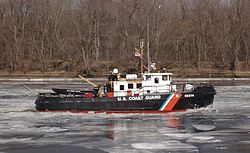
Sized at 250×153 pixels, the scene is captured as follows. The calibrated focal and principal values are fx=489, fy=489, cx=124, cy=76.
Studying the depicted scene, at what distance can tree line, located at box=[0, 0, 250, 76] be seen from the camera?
7438 cm

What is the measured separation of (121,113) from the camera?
26344 millimetres

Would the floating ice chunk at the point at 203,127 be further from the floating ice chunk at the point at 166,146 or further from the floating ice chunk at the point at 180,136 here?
the floating ice chunk at the point at 166,146

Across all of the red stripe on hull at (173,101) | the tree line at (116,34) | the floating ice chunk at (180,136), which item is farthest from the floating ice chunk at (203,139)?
the tree line at (116,34)

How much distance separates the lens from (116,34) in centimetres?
7569

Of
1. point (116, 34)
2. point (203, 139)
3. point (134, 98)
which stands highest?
point (116, 34)

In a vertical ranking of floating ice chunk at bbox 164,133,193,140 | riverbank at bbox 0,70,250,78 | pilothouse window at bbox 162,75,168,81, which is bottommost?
floating ice chunk at bbox 164,133,193,140

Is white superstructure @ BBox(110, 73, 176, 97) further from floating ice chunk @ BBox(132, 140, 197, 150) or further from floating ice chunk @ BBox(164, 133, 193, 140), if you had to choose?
floating ice chunk @ BBox(132, 140, 197, 150)

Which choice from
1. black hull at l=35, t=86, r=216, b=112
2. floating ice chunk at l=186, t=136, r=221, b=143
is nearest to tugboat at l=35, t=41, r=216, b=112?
black hull at l=35, t=86, r=216, b=112

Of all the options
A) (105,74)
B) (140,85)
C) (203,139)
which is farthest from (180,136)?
(105,74)

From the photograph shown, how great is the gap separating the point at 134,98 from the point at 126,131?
287 inches

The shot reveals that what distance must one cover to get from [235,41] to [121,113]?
179 feet

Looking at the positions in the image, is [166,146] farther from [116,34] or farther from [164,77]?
[116,34]

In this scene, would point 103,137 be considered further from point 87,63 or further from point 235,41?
point 235,41

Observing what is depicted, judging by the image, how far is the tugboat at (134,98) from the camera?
26.5 metres
